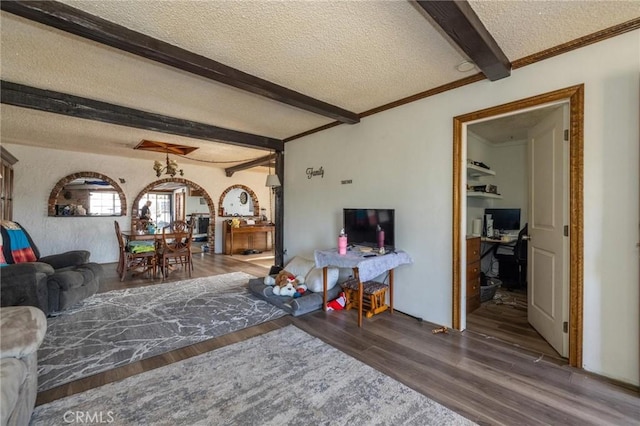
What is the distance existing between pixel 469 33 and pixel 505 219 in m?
3.77

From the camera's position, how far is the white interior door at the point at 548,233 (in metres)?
2.35

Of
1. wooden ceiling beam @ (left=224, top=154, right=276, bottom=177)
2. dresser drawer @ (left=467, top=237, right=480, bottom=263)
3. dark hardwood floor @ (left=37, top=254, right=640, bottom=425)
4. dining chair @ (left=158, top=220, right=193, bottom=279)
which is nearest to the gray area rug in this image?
dark hardwood floor @ (left=37, top=254, right=640, bottom=425)

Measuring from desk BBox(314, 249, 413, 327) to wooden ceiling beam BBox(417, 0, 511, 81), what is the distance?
6.44ft

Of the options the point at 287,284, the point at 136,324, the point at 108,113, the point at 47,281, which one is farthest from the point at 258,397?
the point at 108,113

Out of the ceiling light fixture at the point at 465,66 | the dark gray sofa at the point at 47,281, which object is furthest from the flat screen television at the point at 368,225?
the dark gray sofa at the point at 47,281

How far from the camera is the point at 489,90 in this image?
2.62 metres

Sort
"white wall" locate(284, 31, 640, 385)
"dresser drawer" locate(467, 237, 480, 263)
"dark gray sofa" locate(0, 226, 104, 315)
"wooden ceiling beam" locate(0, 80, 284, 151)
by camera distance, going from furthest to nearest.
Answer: "dresser drawer" locate(467, 237, 480, 263), "wooden ceiling beam" locate(0, 80, 284, 151), "dark gray sofa" locate(0, 226, 104, 315), "white wall" locate(284, 31, 640, 385)

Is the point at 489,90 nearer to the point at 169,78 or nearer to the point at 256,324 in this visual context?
the point at 169,78

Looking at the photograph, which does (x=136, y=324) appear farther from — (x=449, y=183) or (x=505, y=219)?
(x=505, y=219)

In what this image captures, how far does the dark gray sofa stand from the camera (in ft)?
9.03

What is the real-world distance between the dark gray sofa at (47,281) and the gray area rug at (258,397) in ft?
Answer: 5.63

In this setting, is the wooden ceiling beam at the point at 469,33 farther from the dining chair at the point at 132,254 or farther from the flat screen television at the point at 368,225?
the dining chair at the point at 132,254

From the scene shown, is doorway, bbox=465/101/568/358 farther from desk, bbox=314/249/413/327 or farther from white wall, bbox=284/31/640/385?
desk, bbox=314/249/413/327

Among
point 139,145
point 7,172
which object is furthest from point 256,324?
point 7,172
